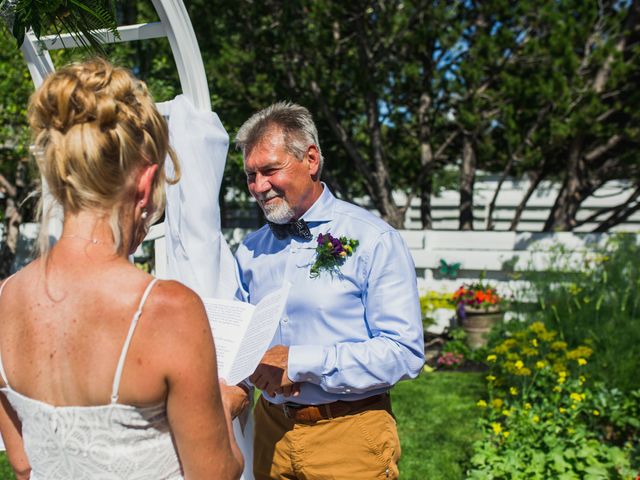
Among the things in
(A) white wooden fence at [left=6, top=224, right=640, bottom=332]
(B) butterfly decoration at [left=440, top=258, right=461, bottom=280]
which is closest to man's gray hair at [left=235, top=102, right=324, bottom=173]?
(A) white wooden fence at [left=6, top=224, right=640, bottom=332]

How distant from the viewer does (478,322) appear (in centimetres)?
670

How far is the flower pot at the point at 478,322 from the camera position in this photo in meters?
6.70

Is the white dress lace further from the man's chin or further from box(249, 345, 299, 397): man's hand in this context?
the man's chin

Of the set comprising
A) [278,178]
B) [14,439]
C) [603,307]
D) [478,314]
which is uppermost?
[278,178]

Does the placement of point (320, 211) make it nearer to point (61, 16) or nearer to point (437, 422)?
point (61, 16)

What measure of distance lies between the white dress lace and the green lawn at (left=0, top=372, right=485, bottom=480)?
3008mm

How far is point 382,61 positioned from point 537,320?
4584 mm

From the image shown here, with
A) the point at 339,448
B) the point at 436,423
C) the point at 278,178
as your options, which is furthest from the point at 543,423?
the point at 278,178

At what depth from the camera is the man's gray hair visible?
7.78ft

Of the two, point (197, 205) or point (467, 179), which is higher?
point (197, 205)

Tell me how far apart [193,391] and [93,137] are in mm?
513

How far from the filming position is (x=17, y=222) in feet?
31.7

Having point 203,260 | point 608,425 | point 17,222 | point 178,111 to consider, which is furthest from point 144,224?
point 17,222

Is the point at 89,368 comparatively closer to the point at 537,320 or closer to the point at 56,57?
the point at 537,320
